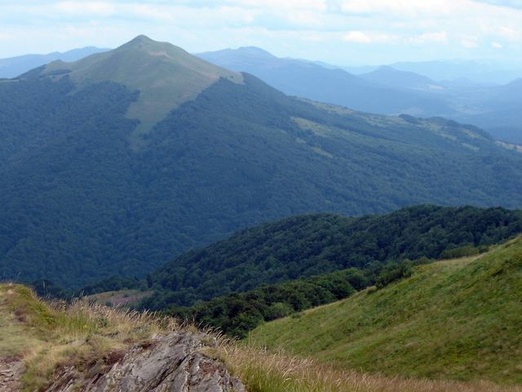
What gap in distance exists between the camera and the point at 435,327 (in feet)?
71.9

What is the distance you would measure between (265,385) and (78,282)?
179 metres

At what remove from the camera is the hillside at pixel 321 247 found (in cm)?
7144

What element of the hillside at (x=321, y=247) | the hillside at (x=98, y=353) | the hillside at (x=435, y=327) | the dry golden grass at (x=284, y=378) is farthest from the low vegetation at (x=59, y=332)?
the hillside at (x=321, y=247)

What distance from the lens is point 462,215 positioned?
77.4 metres

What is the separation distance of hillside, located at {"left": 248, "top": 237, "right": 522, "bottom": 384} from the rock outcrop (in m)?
4.96

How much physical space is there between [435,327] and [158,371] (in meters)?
16.2

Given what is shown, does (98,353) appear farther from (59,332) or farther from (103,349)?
(59,332)

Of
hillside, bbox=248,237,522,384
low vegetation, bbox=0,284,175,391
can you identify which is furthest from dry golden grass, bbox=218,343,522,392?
hillside, bbox=248,237,522,384

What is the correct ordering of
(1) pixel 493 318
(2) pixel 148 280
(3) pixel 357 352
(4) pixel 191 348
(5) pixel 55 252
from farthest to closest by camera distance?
(5) pixel 55 252
(2) pixel 148 280
(3) pixel 357 352
(1) pixel 493 318
(4) pixel 191 348

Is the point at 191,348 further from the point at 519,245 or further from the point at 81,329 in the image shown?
the point at 519,245

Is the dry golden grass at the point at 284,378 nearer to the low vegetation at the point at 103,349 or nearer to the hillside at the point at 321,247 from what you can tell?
the low vegetation at the point at 103,349

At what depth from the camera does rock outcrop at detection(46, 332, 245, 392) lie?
294 inches

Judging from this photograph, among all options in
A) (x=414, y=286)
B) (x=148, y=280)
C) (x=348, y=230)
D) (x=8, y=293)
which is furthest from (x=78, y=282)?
(x=8, y=293)

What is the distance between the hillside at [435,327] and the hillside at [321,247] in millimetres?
17045
